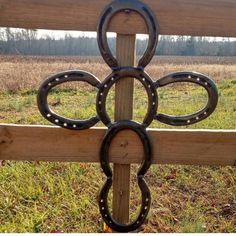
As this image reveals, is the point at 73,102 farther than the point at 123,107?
Yes

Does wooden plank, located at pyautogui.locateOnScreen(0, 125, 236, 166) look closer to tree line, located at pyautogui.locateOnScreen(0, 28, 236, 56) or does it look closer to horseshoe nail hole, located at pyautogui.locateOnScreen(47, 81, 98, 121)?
horseshoe nail hole, located at pyautogui.locateOnScreen(47, 81, 98, 121)

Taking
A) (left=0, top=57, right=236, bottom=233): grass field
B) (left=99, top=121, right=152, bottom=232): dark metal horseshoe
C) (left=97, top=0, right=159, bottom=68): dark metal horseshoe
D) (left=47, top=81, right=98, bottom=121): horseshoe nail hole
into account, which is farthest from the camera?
(left=47, top=81, right=98, bottom=121): horseshoe nail hole

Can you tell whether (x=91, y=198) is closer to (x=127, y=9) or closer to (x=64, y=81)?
(x=64, y=81)

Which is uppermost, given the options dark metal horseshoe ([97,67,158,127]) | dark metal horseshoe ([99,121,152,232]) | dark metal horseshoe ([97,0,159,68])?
dark metal horseshoe ([97,0,159,68])

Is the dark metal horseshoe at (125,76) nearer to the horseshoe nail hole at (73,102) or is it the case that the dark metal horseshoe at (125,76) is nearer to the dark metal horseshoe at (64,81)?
the dark metal horseshoe at (64,81)

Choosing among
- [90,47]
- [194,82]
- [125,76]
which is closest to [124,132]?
[125,76]

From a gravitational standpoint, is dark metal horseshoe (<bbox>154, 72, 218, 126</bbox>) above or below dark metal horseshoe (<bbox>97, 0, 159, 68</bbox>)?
below

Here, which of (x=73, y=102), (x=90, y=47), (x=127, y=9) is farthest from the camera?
(x=90, y=47)

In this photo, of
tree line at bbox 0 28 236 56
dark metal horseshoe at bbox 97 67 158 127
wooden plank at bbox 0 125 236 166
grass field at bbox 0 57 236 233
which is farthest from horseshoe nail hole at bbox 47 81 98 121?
tree line at bbox 0 28 236 56

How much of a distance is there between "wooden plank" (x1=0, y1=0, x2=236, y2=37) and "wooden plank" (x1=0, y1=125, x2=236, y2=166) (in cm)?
46

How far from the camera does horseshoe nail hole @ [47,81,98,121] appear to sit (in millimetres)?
4453

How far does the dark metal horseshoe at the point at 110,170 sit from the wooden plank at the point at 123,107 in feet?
0.14

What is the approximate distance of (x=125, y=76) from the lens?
151cm

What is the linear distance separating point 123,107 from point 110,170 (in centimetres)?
30
